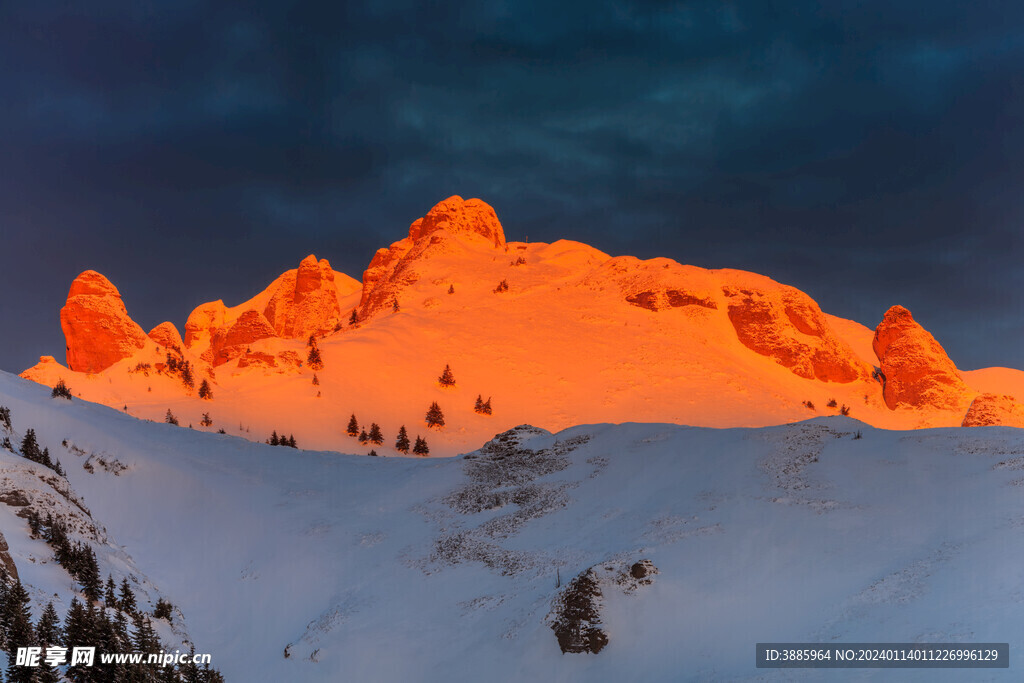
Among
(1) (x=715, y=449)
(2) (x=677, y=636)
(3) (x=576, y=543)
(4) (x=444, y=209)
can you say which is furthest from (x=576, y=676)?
(4) (x=444, y=209)

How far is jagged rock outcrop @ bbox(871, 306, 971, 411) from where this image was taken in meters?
119

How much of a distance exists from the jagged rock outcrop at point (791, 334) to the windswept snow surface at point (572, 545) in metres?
85.9

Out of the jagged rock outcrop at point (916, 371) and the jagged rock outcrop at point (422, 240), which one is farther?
the jagged rock outcrop at point (422, 240)

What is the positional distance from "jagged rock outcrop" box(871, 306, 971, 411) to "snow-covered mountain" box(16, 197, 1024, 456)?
1.00 feet

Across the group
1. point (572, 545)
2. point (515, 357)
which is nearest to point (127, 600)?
point (572, 545)

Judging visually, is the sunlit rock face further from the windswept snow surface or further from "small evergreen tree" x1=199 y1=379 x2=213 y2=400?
the windswept snow surface

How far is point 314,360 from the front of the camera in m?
90.3

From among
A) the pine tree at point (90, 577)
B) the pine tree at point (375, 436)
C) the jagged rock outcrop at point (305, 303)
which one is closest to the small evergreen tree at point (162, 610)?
the pine tree at point (90, 577)

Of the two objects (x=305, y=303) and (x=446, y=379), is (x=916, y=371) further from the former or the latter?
(x=305, y=303)

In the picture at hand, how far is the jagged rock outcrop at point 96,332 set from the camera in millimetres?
90863

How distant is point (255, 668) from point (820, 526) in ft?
76.7

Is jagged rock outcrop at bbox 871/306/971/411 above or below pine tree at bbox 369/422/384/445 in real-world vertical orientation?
above

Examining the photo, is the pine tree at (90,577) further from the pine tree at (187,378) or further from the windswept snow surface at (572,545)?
the pine tree at (187,378)

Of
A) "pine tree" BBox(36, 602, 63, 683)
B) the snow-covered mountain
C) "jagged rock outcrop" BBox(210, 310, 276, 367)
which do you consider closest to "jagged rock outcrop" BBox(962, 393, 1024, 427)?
the snow-covered mountain
